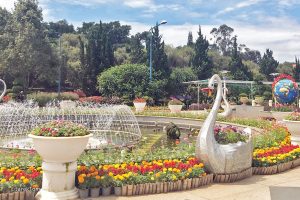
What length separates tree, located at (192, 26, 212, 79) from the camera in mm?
47406

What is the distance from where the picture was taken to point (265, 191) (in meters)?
6.70

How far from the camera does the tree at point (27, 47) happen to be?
34.6 m

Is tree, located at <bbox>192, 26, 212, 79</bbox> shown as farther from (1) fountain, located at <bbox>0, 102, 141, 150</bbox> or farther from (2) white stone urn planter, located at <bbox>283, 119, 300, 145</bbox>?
(2) white stone urn planter, located at <bbox>283, 119, 300, 145</bbox>

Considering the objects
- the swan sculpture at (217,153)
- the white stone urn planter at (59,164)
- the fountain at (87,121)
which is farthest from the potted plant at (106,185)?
the fountain at (87,121)

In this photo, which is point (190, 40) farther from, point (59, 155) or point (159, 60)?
point (59, 155)

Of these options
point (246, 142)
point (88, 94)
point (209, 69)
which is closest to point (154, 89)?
point (88, 94)

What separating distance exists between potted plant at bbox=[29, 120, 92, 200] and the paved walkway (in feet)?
2.14

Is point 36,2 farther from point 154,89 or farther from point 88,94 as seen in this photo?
point 154,89

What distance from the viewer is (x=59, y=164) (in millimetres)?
5867

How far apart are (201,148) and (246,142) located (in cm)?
105

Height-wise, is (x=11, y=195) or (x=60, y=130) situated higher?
(x=60, y=130)

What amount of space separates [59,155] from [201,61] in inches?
1722

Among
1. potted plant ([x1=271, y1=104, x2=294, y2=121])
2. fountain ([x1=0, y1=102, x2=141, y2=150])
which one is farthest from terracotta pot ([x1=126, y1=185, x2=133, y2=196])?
potted plant ([x1=271, y1=104, x2=294, y2=121])

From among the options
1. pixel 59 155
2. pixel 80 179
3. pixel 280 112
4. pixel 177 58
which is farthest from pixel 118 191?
pixel 177 58
